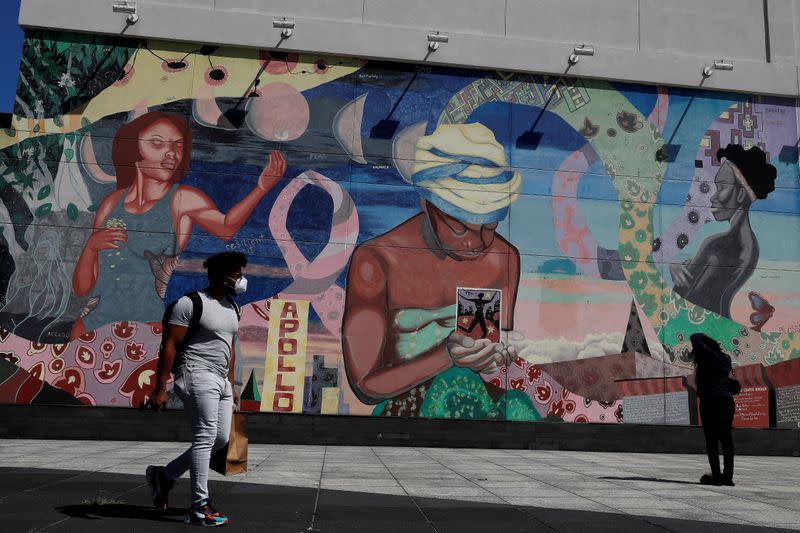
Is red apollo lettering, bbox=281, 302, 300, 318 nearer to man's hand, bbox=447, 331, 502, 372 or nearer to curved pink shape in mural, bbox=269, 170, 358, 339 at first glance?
curved pink shape in mural, bbox=269, 170, 358, 339

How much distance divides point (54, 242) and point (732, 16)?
15.1 metres

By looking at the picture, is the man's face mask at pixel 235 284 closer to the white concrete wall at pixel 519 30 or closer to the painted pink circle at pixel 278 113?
the painted pink circle at pixel 278 113

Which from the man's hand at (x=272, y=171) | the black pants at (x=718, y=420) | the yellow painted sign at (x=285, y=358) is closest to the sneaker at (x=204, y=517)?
the black pants at (x=718, y=420)

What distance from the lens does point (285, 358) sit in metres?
13.3

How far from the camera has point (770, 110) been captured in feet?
51.3

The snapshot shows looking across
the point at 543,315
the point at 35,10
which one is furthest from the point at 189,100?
the point at 543,315

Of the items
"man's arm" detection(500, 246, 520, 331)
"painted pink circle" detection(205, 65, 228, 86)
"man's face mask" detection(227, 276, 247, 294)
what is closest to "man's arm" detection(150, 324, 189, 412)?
"man's face mask" detection(227, 276, 247, 294)

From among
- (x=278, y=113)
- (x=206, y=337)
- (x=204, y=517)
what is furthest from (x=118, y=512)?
(x=278, y=113)

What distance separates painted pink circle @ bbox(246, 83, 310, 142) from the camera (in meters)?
14.0

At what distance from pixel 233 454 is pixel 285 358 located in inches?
322

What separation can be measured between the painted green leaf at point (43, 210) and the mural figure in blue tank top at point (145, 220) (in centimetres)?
88

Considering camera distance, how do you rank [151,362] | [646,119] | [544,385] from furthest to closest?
[646,119] → [544,385] → [151,362]

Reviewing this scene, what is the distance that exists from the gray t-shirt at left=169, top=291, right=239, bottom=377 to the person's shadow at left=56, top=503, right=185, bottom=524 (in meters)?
1.06

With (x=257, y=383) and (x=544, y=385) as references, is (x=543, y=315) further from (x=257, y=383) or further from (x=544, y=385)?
(x=257, y=383)
